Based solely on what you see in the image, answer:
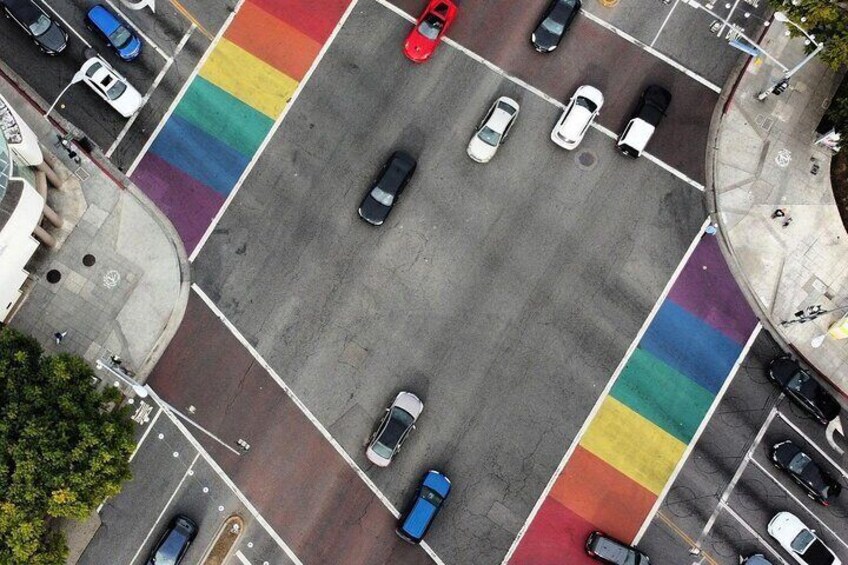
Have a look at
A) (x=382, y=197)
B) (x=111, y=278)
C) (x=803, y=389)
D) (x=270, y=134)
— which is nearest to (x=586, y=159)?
(x=382, y=197)

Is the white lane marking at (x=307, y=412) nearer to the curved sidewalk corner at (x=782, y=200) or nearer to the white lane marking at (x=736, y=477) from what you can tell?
the white lane marking at (x=736, y=477)

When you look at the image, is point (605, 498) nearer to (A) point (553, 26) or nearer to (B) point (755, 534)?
(B) point (755, 534)

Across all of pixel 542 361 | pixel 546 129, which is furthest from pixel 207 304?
pixel 546 129

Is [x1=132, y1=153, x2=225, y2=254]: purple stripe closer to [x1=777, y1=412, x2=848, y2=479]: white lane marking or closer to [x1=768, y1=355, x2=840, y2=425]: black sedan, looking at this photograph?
[x1=768, y1=355, x2=840, y2=425]: black sedan

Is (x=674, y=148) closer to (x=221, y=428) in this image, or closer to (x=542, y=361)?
(x=542, y=361)

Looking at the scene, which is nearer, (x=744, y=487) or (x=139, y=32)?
(x=744, y=487)
